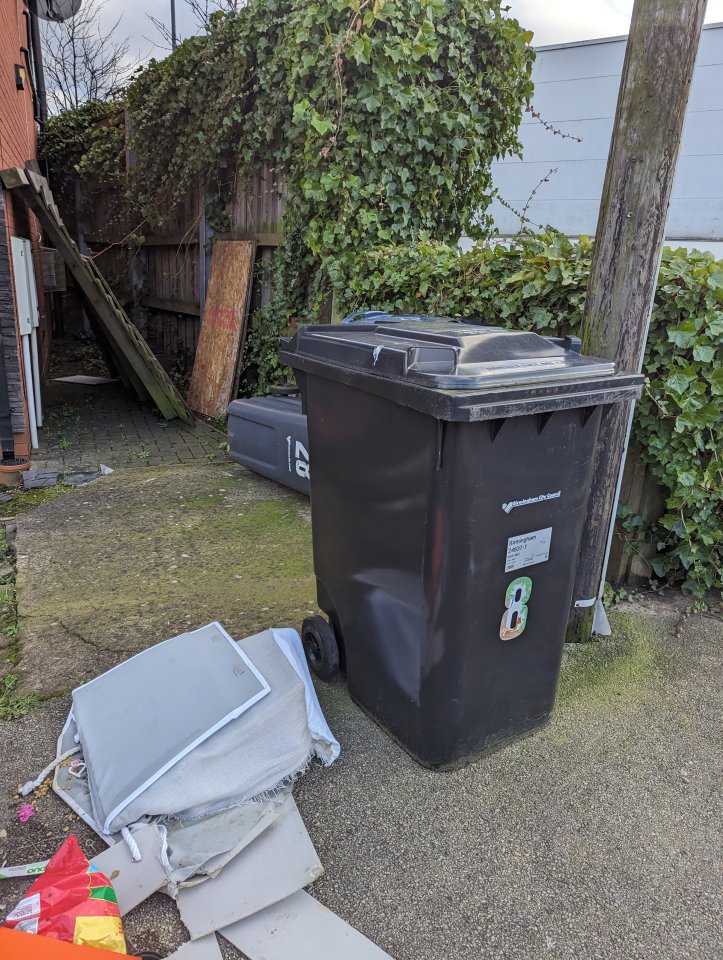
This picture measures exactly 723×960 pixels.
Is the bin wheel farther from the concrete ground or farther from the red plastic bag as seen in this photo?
the red plastic bag

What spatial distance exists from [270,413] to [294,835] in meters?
3.17

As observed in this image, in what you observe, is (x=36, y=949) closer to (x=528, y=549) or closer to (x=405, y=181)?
(x=528, y=549)

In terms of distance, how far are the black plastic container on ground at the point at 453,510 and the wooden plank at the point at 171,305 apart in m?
6.64

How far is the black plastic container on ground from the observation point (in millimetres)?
1920

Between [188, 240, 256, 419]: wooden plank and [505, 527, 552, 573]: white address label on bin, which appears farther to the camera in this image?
[188, 240, 256, 419]: wooden plank

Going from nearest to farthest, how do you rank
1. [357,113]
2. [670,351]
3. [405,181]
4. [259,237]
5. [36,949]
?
[36,949]
[670,351]
[357,113]
[405,181]
[259,237]

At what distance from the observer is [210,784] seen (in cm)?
202

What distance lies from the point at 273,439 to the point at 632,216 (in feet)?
9.37

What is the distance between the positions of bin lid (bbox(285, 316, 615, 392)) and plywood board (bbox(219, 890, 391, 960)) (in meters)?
1.45

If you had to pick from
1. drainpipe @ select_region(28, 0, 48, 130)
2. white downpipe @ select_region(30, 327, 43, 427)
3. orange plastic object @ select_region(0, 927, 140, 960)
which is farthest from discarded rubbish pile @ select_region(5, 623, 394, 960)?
drainpipe @ select_region(28, 0, 48, 130)

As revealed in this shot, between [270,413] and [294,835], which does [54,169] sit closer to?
[270,413]

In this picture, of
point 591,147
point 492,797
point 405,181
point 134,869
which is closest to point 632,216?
point 492,797

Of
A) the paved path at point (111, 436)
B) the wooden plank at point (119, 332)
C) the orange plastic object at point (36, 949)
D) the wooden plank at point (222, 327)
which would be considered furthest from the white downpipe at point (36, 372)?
the orange plastic object at point (36, 949)

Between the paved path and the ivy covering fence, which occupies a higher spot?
the ivy covering fence
